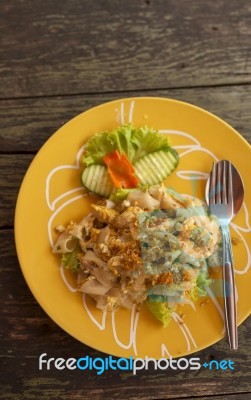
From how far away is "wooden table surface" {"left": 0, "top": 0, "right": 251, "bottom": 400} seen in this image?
7.78 feet

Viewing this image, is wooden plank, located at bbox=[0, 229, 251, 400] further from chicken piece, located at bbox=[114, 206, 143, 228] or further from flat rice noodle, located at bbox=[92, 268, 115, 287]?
chicken piece, located at bbox=[114, 206, 143, 228]

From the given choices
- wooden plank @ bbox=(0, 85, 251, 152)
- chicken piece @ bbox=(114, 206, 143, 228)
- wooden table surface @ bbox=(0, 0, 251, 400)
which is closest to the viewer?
chicken piece @ bbox=(114, 206, 143, 228)

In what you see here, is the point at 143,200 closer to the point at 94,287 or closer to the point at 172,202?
the point at 172,202

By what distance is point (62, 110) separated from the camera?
101 inches

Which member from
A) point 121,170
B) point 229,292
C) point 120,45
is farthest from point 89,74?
point 229,292

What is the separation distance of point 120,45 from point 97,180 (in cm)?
95

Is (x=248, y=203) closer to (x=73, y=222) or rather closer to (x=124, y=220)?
(x=124, y=220)


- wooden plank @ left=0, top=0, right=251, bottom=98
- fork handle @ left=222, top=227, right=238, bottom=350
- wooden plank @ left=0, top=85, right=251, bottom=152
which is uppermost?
wooden plank @ left=0, top=0, right=251, bottom=98

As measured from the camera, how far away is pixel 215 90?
2.59 metres

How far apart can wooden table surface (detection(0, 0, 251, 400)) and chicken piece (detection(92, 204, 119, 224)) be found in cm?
59

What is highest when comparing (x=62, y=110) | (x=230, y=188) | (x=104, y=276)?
(x=62, y=110)

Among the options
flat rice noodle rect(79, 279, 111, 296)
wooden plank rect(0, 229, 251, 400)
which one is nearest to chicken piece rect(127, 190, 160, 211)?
flat rice noodle rect(79, 279, 111, 296)

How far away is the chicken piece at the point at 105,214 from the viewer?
2.14 meters

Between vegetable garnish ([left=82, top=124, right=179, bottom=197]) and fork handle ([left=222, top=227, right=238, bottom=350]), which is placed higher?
vegetable garnish ([left=82, top=124, right=179, bottom=197])
